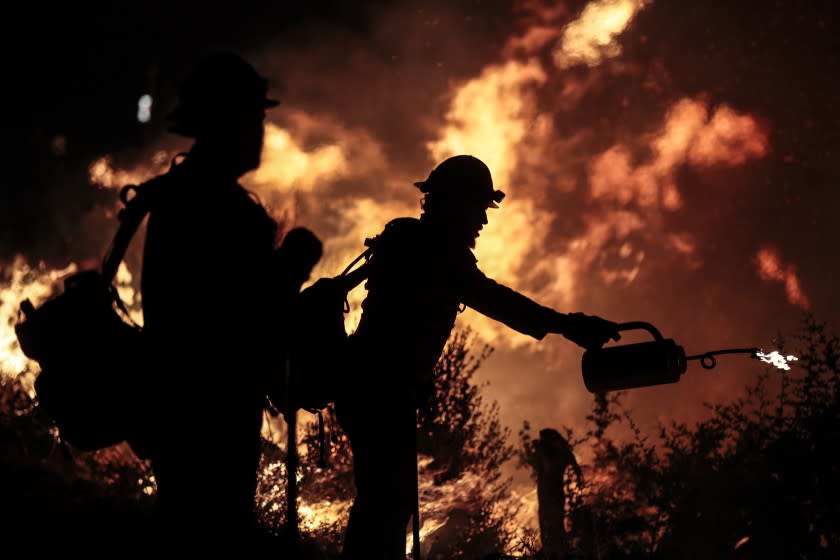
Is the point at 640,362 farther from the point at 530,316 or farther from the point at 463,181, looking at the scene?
the point at 463,181

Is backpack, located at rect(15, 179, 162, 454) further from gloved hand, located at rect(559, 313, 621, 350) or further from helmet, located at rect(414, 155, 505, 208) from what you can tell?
gloved hand, located at rect(559, 313, 621, 350)

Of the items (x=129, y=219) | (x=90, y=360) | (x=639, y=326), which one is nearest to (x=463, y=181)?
(x=639, y=326)

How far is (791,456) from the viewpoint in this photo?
420 inches

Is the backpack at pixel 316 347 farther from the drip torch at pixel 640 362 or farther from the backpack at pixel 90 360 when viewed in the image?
the drip torch at pixel 640 362

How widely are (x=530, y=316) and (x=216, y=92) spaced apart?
7.20 feet

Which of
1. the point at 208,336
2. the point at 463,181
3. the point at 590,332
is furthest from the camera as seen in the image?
the point at 463,181

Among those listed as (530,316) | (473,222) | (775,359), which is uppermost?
(473,222)

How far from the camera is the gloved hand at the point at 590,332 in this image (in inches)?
144

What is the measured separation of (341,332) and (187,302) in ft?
5.31

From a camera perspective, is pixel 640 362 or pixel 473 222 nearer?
pixel 640 362

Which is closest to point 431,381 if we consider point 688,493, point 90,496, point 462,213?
point 462,213

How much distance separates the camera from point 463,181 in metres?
4.14

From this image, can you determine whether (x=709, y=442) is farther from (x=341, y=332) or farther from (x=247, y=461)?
(x=247, y=461)

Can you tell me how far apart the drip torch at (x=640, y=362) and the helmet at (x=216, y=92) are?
2.35 metres
